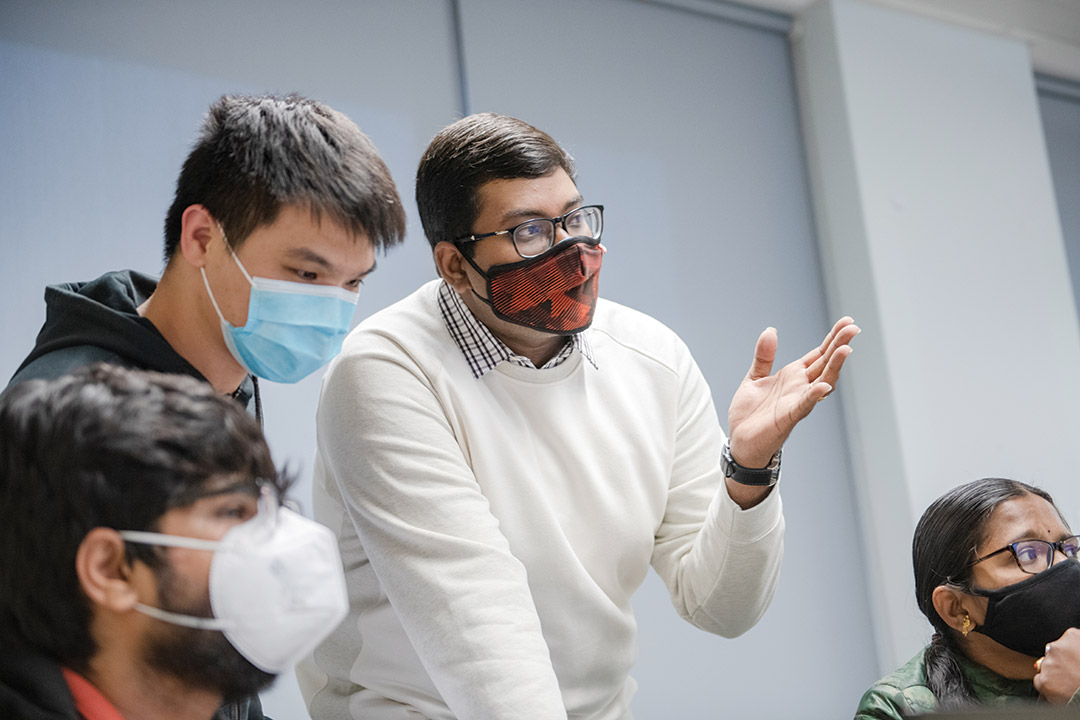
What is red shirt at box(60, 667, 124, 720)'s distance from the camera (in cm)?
104

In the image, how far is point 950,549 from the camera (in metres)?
1.96

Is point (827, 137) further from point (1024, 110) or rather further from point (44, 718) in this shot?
point (44, 718)

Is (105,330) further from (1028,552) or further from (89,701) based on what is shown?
(1028,552)

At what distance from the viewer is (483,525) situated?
1.49m

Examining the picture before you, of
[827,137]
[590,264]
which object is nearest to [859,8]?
[827,137]

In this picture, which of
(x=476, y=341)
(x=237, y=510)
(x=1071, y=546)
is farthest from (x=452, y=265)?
(x=1071, y=546)

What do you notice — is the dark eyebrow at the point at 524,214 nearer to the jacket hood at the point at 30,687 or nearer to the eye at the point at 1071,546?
the jacket hood at the point at 30,687

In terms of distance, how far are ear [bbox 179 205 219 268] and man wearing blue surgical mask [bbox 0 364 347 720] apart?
1.62ft

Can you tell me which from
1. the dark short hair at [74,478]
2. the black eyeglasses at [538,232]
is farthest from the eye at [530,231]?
the dark short hair at [74,478]

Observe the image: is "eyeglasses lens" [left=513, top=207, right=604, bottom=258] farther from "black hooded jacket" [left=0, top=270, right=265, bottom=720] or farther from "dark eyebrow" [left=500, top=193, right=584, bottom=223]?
"black hooded jacket" [left=0, top=270, right=265, bottom=720]

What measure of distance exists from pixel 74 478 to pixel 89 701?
22cm

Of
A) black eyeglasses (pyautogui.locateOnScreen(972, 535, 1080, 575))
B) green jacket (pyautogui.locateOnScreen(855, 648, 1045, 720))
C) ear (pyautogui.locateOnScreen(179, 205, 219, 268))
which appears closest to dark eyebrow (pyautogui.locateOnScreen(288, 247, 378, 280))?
ear (pyautogui.locateOnScreen(179, 205, 219, 268))

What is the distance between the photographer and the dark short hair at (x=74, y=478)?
105 cm

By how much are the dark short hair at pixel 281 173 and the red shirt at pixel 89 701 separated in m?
0.71
